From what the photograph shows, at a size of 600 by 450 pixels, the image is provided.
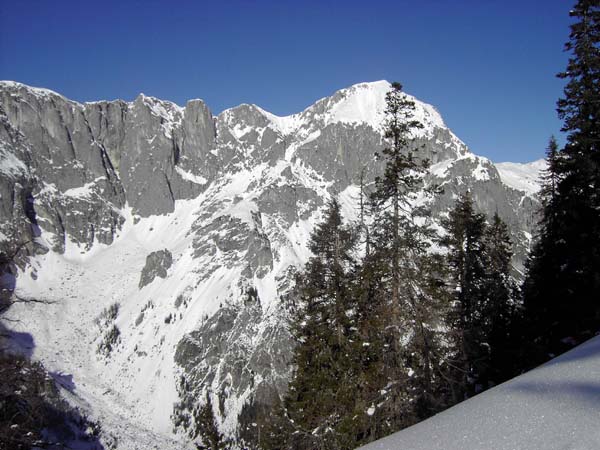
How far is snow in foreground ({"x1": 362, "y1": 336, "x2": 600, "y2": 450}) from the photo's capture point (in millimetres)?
4578

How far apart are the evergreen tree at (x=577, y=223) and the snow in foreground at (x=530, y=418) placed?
46.4 feet

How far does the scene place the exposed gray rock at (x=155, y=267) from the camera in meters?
186

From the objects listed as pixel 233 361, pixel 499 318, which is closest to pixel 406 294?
pixel 499 318

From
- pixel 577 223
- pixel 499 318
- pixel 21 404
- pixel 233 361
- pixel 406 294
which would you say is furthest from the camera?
pixel 233 361

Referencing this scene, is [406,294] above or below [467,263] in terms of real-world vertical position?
below

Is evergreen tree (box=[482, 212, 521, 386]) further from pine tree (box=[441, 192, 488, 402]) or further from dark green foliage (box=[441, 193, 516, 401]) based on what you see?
pine tree (box=[441, 192, 488, 402])

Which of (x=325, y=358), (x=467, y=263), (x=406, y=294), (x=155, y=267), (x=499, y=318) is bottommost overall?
(x=325, y=358)

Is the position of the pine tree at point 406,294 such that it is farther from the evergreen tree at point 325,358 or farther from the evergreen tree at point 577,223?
the evergreen tree at point 577,223

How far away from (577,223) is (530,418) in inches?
748

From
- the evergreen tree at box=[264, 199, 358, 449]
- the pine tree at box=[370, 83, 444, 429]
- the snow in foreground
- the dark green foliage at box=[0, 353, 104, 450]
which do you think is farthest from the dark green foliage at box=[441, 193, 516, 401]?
the dark green foliage at box=[0, 353, 104, 450]

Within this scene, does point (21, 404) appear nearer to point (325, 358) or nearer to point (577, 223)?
point (325, 358)

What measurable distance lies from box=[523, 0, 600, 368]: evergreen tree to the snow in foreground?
14140mm

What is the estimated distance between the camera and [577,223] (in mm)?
20797

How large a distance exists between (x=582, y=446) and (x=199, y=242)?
19645cm
